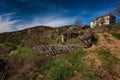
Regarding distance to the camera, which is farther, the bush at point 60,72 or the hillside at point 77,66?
the bush at point 60,72

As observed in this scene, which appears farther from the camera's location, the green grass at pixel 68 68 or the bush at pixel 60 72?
the bush at pixel 60 72

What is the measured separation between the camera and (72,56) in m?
14.6

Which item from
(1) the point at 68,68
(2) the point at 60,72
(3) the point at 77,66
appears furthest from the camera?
(3) the point at 77,66

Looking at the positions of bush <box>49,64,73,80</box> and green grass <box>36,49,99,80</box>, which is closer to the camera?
green grass <box>36,49,99,80</box>

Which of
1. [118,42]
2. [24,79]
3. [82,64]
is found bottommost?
[24,79]

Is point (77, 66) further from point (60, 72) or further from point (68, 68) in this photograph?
point (60, 72)

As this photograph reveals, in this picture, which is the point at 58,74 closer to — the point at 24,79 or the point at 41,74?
the point at 41,74

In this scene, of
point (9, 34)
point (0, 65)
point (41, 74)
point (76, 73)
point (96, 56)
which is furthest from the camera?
point (9, 34)

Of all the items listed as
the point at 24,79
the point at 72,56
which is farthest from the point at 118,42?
the point at 24,79

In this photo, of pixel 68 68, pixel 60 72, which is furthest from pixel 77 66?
pixel 60 72

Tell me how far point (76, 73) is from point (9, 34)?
138 feet

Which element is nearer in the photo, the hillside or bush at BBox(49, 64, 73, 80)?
the hillside

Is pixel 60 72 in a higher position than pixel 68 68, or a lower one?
lower

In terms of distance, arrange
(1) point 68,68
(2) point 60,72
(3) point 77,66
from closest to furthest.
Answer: (2) point 60,72 < (1) point 68,68 < (3) point 77,66
